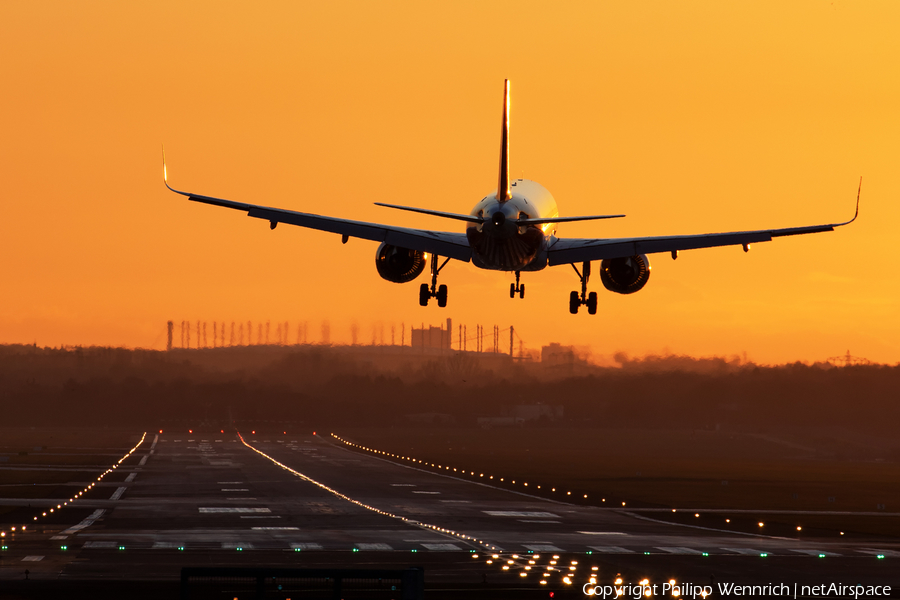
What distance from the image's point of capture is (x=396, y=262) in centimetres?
5891

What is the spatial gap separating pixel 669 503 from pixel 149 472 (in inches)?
2404

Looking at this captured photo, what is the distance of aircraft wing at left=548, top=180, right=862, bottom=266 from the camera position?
56062mm

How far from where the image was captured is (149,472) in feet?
419

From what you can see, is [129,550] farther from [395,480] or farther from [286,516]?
[395,480]

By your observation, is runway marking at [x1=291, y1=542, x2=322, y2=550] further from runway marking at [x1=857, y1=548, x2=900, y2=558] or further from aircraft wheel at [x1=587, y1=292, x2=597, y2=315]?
runway marking at [x1=857, y1=548, x2=900, y2=558]

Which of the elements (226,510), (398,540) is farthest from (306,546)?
(226,510)

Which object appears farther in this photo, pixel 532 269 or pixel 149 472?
pixel 149 472

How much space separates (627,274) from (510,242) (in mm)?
9777

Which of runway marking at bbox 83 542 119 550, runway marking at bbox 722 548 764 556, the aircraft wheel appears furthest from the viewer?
runway marking at bbox 722 548 764 556

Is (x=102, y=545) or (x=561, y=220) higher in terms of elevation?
(x=561, y=220)

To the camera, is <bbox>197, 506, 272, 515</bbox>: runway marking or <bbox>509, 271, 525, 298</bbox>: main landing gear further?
<bbox>197, 506, 272, 515</bbox>: runway marking

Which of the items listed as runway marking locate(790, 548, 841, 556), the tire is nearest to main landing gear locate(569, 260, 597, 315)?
the tire

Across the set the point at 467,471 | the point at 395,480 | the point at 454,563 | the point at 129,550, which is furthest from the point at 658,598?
the point at 467,471

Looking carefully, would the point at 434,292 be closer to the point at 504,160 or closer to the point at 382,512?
the point at 504,160
